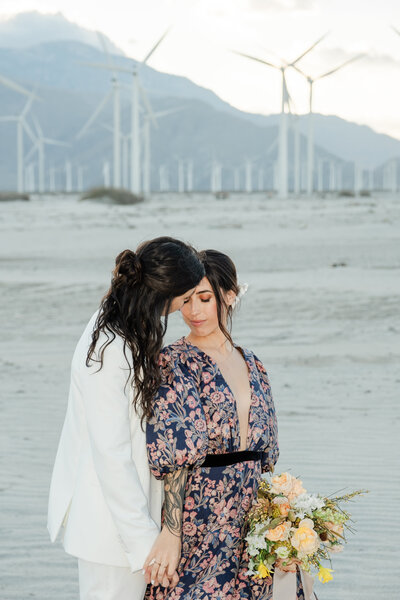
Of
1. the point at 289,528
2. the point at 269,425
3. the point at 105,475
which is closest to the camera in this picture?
the point at 105,475

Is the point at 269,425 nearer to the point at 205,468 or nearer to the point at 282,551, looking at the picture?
the point at 205,468

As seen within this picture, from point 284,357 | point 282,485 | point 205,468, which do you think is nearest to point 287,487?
point 282,485

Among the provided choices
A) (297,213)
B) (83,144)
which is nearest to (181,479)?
(297,213)

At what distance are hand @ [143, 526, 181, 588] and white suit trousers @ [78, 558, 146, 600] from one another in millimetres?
59

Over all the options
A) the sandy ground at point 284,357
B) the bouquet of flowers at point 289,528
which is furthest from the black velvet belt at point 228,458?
the sandy ground at point 284,357

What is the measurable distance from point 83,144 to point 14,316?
18415cm

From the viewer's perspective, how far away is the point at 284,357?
1055 cm

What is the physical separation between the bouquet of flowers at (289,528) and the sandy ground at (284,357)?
1801mm

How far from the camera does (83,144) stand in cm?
19362

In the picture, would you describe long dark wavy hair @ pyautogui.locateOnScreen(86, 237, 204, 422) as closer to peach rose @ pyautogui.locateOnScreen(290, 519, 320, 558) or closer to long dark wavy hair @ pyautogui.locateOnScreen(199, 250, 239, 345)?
long dark wavy hair @ pyautogui.locateOnScreen(199, 250, 239, 345)

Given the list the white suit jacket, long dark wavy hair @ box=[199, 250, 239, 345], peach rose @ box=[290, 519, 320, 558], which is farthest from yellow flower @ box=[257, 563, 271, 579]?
long dark wavy hair @ box=[199, 250, 239, 345]

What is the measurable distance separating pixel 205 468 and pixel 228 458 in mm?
78

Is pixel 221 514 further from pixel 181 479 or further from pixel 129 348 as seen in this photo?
pixel 129 348

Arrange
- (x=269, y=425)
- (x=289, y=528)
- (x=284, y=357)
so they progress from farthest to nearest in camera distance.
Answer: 1. (x=284, y=357)
2. (x=269, y=425)
3. (x=289, y=528)
